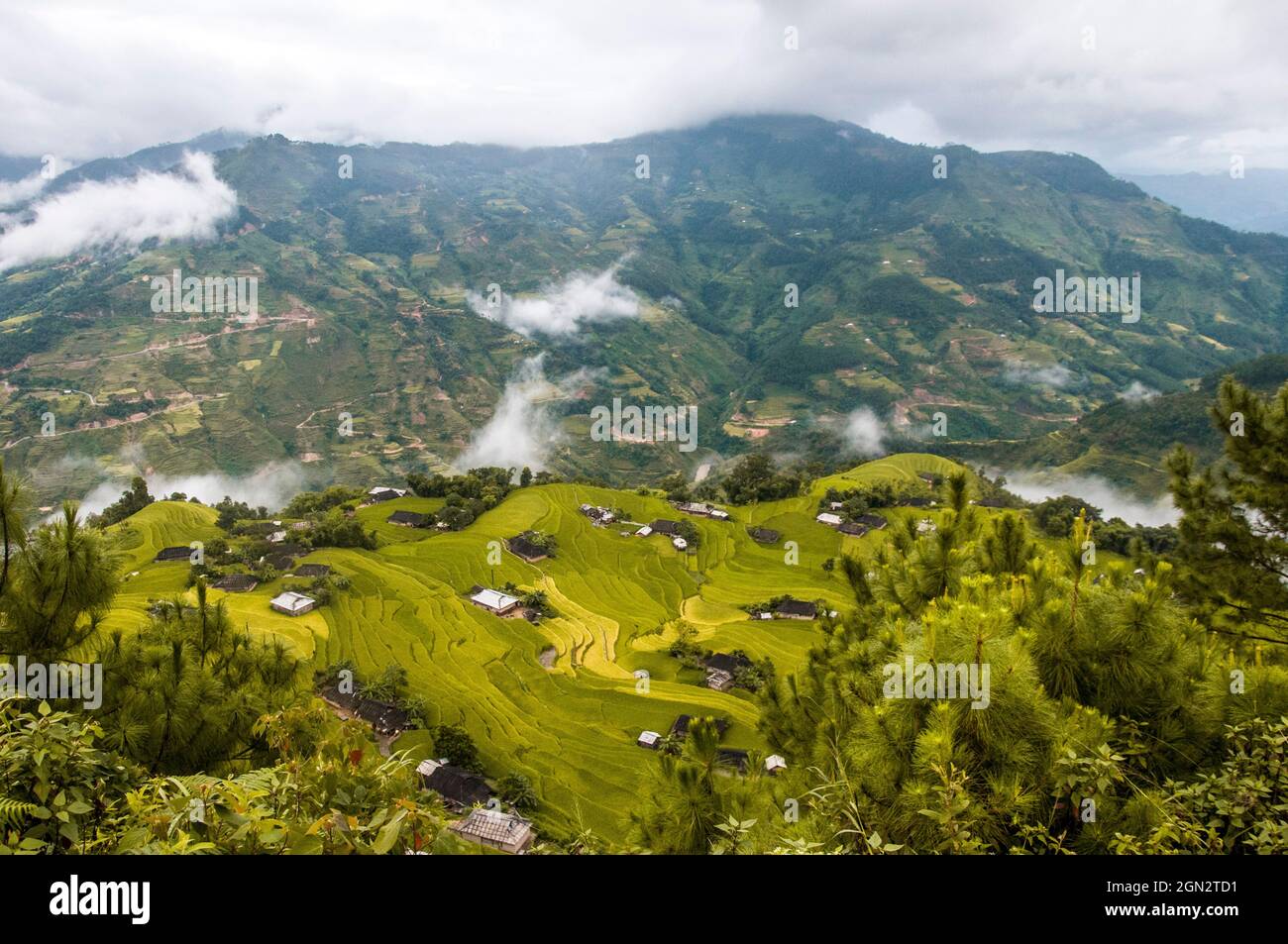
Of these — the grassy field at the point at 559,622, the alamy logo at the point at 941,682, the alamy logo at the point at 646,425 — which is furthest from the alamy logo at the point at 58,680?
the alamy logo at the point at 646,425

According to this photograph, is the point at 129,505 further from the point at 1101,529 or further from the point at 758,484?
the point at 1101,529
